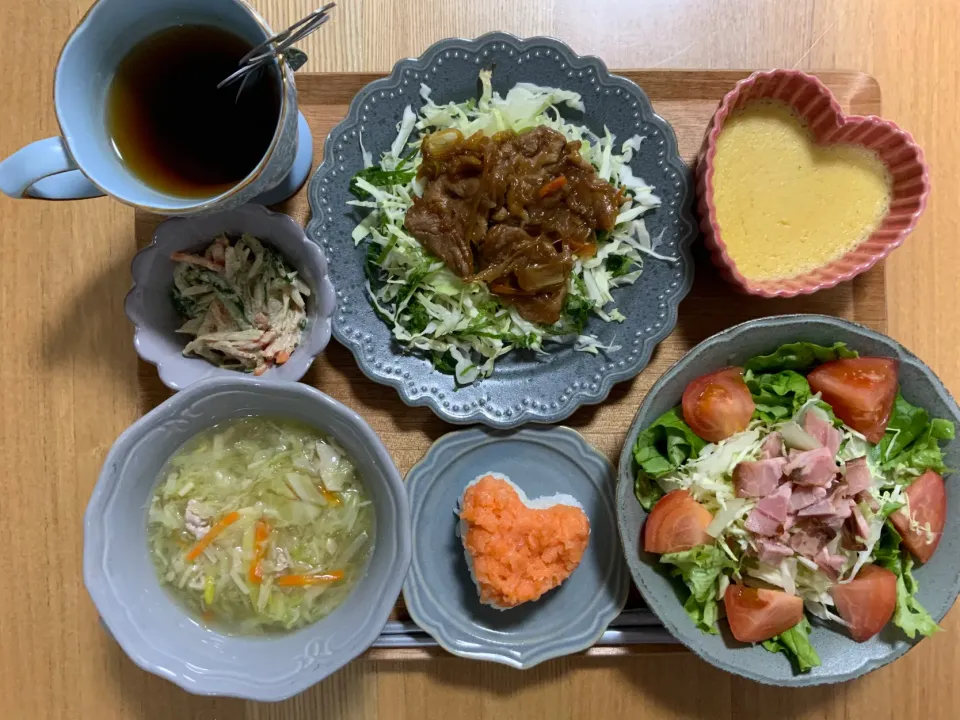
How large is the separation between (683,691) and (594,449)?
2.27 feet

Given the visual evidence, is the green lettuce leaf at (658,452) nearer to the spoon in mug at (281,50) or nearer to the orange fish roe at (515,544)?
the orange fish roe at (515,544)

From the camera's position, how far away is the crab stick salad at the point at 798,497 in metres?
1.50

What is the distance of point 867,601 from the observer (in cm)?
151

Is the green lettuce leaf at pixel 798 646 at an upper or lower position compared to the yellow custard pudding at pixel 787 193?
lower

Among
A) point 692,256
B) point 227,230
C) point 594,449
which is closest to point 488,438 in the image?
point 594,449

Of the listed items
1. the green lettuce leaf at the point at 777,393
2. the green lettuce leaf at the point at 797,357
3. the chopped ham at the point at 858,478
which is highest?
the green lettuce leaf at the point at 797,357

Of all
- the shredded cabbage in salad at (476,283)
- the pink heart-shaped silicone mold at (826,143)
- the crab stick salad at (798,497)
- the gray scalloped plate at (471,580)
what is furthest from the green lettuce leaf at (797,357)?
the gray scalloped plate at (471,580)

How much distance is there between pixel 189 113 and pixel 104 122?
0.56 ft

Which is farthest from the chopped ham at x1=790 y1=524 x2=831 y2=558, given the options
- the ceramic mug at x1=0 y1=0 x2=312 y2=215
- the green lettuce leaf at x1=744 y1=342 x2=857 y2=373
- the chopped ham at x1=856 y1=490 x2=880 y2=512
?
the ceramic mug at x1=0 y1=0 x2=312 y2=215

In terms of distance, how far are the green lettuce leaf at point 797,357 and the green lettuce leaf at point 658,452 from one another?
0.23 meters

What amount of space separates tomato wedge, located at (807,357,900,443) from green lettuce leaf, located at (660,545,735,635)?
46 cm

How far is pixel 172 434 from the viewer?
142 cm

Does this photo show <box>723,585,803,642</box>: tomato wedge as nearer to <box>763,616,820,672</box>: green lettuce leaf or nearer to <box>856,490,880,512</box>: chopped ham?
<box>763,616,820,672</box>: green lettuce leaf

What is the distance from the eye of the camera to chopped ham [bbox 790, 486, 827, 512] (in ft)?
4.92
